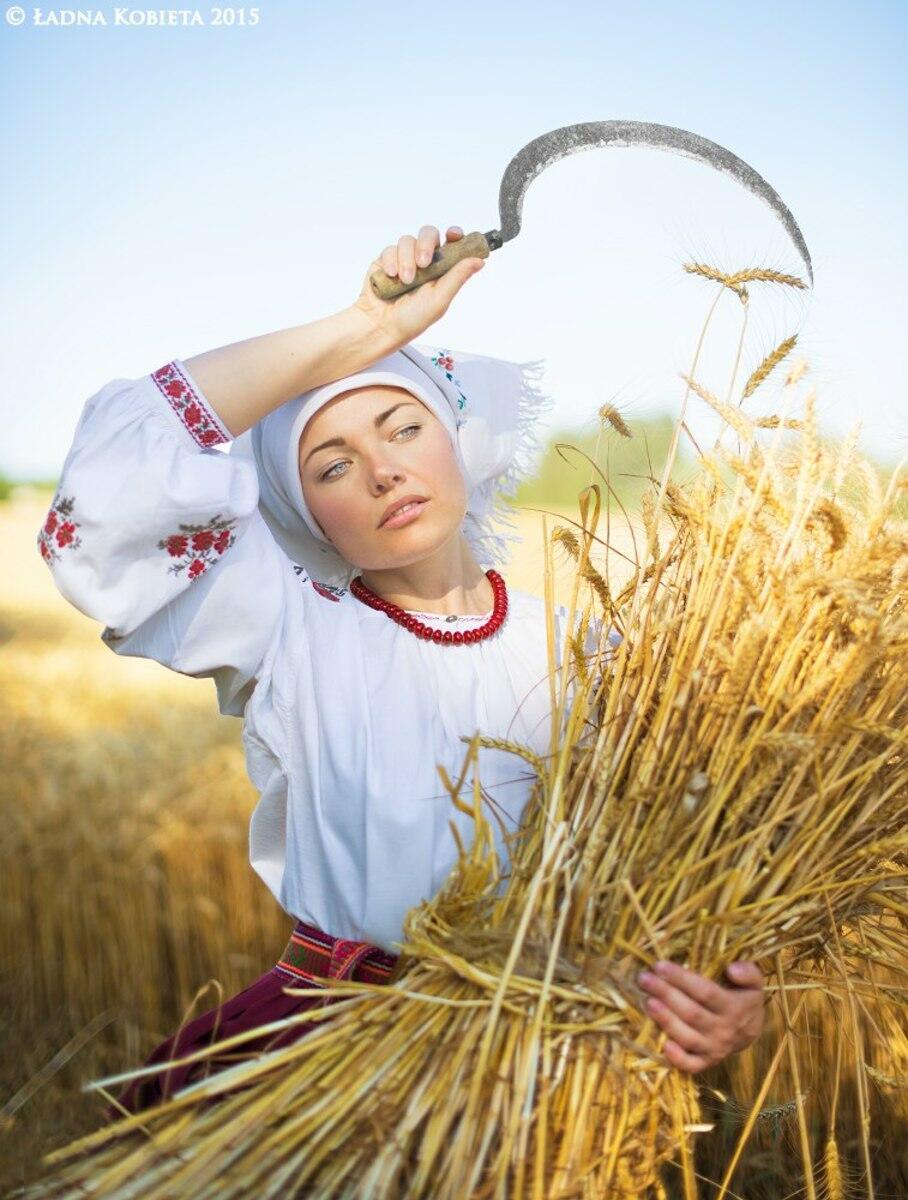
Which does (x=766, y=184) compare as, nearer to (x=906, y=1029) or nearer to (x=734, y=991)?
(x=734, y=991)

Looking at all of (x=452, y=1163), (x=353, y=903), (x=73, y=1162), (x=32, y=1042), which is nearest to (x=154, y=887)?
(x=32, y=1042)

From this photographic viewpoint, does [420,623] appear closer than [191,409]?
No

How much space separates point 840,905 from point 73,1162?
3.01ft

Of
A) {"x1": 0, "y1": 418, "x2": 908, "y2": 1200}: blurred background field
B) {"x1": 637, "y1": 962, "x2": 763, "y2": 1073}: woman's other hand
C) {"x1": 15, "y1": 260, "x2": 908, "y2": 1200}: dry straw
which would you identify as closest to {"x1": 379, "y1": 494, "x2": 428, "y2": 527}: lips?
{"x1": 15, "y1": 260, "x2": 908, "y2": 1200}: dry straw

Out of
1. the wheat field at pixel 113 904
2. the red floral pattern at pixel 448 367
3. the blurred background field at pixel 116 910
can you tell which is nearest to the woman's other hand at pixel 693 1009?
the red floral pattern at pixel 448 367

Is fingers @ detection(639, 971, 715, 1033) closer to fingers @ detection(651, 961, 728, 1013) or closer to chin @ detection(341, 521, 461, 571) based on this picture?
fingers @ detection(651, 961, 728, 1013)

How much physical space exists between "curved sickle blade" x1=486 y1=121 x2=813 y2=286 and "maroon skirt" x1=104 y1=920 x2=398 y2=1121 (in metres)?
1.02

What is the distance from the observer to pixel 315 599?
5.82 feet

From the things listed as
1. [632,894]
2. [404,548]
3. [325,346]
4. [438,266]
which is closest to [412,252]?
[438,266]

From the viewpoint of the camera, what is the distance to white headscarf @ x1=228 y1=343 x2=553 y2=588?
5.73 ft

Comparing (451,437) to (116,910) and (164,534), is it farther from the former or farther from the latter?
(116,910)

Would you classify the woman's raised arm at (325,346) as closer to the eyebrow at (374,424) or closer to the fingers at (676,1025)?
the eyebrow at (374,424)

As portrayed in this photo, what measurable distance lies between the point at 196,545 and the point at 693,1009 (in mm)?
883

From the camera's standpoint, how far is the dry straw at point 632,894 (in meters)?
1.17
